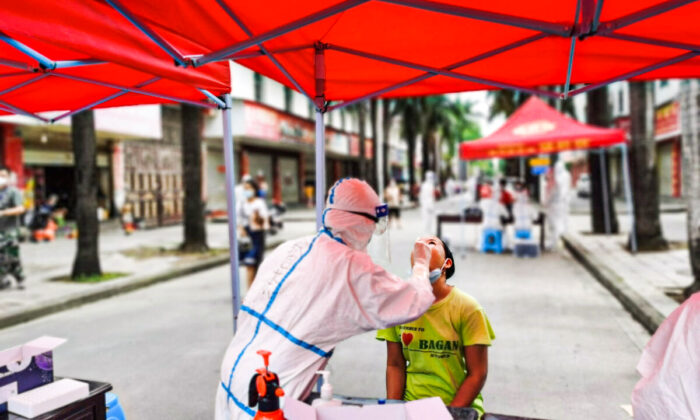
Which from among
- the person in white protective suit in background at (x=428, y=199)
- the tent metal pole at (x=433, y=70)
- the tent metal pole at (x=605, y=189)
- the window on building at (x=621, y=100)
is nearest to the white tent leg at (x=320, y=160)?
the tent metal pole at (x=433, y=70)

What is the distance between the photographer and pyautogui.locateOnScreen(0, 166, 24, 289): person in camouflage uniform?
8.94 meters

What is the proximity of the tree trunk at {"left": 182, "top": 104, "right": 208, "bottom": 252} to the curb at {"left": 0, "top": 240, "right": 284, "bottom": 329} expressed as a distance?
4.96ft

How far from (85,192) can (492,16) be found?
29.8ft

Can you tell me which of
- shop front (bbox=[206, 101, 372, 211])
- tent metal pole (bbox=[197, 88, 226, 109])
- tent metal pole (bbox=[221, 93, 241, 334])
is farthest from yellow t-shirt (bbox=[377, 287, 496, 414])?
shop front (bbox=[206, 101, 372, 211])

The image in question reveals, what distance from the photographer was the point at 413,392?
9.41ft

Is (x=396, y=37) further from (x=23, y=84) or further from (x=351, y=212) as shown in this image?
(x=23, y=84)

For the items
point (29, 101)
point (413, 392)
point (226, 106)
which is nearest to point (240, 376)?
point (413, 392)

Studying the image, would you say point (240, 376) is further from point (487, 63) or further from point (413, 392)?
point (487, 63)

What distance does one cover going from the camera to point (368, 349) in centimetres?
620

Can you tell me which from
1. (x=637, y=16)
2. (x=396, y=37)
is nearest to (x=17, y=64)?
(x=396, y=37)

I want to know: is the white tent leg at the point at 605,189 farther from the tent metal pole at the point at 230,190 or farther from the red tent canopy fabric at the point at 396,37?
the tent metal pole at the point at 230,190

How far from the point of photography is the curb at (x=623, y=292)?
21.9 ft

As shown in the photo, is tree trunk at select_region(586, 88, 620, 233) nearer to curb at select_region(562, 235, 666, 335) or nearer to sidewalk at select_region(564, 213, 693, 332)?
sidewalk at select_region(564, 213, 693, 332)

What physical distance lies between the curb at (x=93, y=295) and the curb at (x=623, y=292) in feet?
25.1
